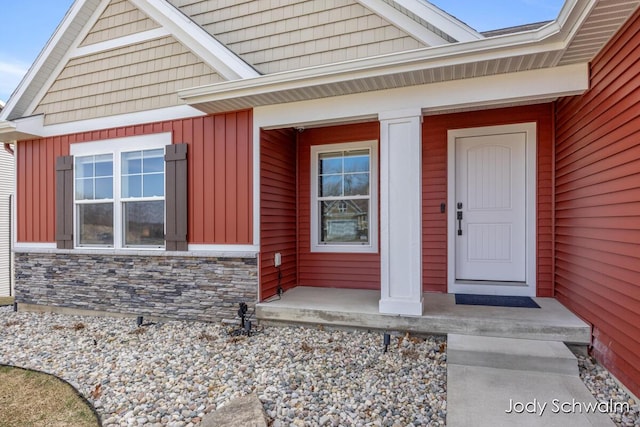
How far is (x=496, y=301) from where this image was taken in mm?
3975

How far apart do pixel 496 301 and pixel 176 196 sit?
13.1 feet

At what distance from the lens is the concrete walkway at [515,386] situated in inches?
84.5

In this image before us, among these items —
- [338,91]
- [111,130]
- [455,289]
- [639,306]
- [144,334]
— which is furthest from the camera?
[111,130]

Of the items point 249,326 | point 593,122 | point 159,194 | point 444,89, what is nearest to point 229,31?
point 159,194

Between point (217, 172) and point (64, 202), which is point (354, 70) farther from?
point (64, 202)

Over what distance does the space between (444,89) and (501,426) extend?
282cm

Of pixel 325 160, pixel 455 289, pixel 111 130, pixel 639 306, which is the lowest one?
pixel 455 289

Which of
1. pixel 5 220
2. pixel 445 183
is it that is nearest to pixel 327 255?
pixel 445 183

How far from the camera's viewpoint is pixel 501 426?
207 centimetres

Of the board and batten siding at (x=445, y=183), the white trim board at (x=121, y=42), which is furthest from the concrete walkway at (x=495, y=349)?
the white trim board at (x=121, y=42)

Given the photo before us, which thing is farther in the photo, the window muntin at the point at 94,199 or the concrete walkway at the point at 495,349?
the window muntin at the point at 94,199

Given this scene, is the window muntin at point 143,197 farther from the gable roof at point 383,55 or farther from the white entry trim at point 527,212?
the white entry trim at point 527,212

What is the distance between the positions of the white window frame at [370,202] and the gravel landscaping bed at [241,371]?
1.42 m

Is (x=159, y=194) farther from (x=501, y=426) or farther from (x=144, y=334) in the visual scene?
(x=501, y=426)
